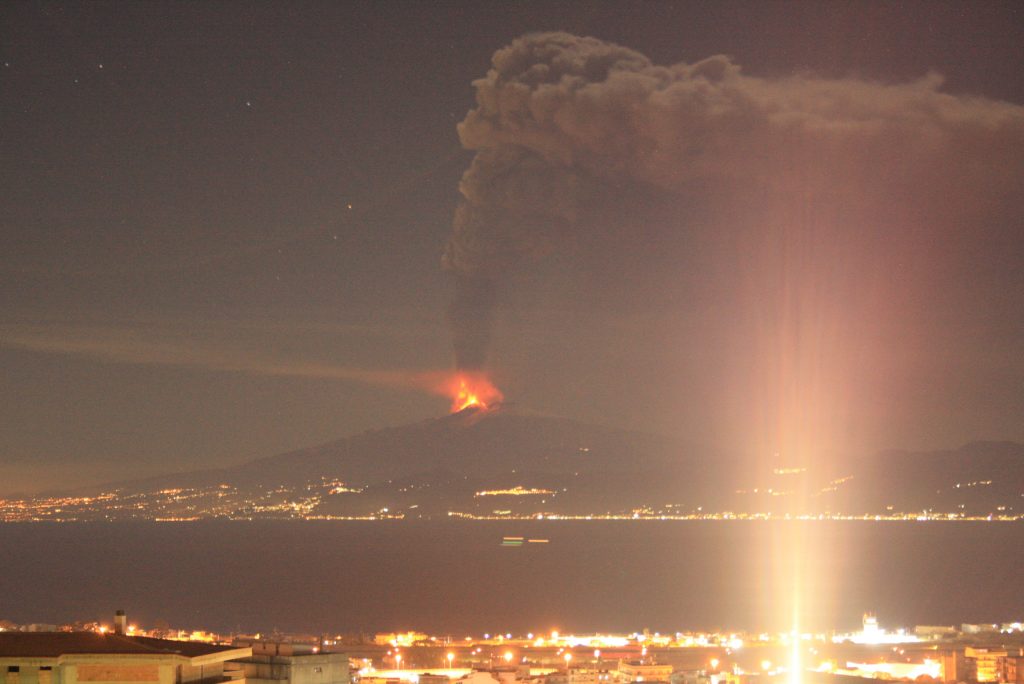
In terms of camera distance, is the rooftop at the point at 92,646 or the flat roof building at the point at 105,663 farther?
the rooftop at the point at 92,646

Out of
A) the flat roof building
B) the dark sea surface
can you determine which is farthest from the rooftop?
the dark sea surface

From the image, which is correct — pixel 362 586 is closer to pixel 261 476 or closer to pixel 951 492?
pixel 261 476

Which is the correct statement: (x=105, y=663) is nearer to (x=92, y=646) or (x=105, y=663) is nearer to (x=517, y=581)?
(x=92, y=646)

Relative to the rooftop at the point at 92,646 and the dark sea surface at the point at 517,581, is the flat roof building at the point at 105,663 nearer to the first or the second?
the rooftop at the point at 92,646

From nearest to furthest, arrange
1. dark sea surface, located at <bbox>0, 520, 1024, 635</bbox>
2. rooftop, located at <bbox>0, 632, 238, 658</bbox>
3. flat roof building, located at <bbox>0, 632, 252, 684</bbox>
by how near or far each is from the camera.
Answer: flat roof building, located at <bbox>0, 632, 252, 684</bbox>, rooftop, located at <bbox>0, 632, 238, 658</bbox>, dark sea surface, located at <bbox>0, 520, 1024, 635</bbox>

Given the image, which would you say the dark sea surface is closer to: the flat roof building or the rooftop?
the rooftop

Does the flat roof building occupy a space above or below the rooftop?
below

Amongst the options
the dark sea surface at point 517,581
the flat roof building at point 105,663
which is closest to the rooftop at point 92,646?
the flat roof building at point 105,663

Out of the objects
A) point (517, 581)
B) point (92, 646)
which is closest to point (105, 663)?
point (92, 646)
